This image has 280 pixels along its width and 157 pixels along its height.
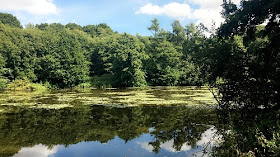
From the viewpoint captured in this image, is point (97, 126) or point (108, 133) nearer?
point (108, 133)

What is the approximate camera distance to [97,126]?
38.4 ft

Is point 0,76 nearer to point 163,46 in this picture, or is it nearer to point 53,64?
point 53,64

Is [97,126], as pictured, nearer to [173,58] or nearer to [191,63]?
[191,63]

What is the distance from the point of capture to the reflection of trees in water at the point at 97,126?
9.57 metres

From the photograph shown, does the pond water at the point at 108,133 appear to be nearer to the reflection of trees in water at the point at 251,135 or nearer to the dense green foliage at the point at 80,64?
the reflection of trees in water at the point at 251,135

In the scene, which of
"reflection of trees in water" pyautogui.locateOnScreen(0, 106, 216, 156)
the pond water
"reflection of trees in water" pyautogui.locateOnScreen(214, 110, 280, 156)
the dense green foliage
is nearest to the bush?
the dense green foliage

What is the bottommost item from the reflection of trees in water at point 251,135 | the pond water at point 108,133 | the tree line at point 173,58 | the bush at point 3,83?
the pond water at point 108,133

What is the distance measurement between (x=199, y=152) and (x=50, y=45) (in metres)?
44.1

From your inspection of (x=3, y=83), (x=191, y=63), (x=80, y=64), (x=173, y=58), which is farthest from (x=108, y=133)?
(x=173, y=58)

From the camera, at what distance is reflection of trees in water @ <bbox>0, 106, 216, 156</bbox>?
9.57 m

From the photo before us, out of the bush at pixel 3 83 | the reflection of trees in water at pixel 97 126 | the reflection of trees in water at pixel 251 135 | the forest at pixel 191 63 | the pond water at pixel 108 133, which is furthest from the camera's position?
the bush at pixel 3 83

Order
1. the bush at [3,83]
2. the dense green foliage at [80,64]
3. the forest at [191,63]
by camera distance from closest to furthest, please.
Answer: the forest at [191,63], the bush at [3,83], the dense green foliage at [80,64]

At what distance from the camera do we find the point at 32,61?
4331cm

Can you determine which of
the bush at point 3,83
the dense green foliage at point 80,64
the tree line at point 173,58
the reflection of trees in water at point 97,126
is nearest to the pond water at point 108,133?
the reflection of trees in water at point 97,126
